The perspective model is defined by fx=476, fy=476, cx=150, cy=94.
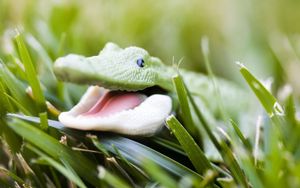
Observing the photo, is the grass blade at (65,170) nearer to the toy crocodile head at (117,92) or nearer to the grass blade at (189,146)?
the toy crocodile head at (117,92)

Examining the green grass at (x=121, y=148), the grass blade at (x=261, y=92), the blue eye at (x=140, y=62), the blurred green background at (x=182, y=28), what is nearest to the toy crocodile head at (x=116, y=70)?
the blue eye at (x=140, y=62)

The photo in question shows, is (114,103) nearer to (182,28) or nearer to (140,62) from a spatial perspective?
(140,62)

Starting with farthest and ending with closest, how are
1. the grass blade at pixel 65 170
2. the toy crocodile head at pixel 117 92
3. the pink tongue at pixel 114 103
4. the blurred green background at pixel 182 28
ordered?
1. the blurred green background at pixel 182 28
2. the pink tongue at pixel 114 103
3. the toy crocodile head at pixel 117 92
4. the grass blade at pixel 65 170

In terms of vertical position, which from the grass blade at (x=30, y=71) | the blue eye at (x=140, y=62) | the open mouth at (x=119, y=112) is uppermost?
the grass blade at (x=30, y=71)

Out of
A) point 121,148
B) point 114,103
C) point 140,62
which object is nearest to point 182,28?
point 140,62

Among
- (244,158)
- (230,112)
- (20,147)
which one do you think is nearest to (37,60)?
(20,147)

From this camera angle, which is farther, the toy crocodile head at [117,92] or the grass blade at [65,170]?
the toy crocodile head at [117,92]

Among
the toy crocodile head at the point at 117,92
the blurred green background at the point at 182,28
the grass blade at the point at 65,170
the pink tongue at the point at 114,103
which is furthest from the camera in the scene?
the blurred green background at the point at 182,28

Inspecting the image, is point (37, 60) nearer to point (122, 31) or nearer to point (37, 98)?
point (37, 98)
